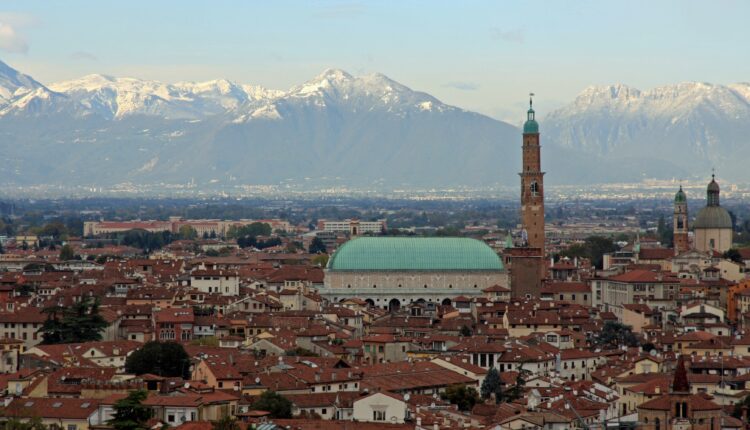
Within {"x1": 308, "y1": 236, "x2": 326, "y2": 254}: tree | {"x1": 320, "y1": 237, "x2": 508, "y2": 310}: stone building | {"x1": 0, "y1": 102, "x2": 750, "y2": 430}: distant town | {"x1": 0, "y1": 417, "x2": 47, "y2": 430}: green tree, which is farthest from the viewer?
{"x1": 308, "y1": 236, "x2": 326, "y2": 254}: tree

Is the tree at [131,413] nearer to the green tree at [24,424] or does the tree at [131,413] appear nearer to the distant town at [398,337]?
the distant town at [398,337]

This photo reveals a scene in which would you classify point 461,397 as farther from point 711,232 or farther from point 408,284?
point 711,232

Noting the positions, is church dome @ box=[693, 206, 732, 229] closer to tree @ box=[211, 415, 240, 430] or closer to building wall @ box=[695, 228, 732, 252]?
building wall @ box=[695, 228, 732, 252]

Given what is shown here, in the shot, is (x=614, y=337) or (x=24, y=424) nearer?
(x=24, y=424)

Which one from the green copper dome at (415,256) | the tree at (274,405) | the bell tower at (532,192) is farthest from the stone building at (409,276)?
the tree at (274,405)

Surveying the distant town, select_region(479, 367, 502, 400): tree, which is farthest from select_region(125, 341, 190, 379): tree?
select_region(479, 367, 502, 400): tree

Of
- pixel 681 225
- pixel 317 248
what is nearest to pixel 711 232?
pixel 681 225
